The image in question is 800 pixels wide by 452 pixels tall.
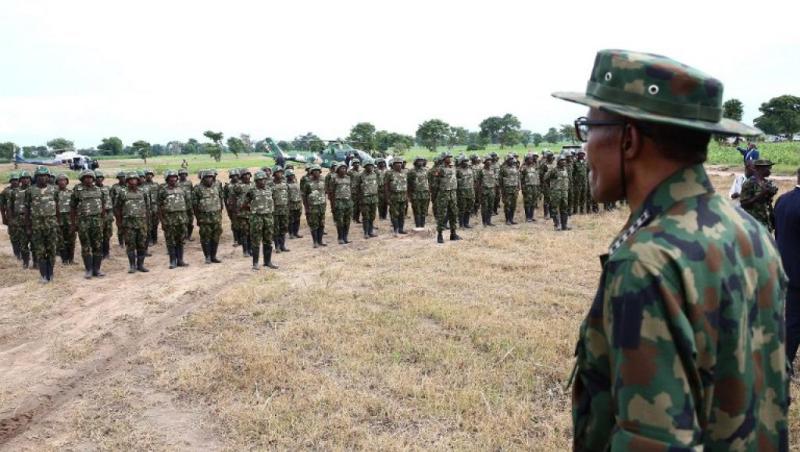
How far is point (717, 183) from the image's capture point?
64.1 feet

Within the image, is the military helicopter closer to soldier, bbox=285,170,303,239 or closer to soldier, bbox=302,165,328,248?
soldier, bbox=285,170,303,239

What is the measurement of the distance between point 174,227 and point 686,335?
374 inches

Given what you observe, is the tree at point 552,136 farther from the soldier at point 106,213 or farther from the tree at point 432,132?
the soldier at point 106,213

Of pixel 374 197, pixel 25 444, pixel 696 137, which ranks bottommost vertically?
pixel 25 444

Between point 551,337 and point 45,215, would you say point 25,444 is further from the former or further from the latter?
point 45,215

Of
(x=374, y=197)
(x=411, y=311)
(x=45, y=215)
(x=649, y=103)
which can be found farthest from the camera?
(x=374, y=197)

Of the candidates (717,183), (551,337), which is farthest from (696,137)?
(717,183)

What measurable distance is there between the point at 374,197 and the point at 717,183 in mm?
14181

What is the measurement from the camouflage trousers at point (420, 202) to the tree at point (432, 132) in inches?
2037

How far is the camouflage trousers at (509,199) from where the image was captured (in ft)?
43.8

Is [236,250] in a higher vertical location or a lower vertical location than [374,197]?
lower

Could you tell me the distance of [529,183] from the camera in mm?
13406

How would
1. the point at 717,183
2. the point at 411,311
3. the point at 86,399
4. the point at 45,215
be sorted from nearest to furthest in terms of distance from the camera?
the point at 86,399, the point at 411,311, the point at 45,215, the point at 717,183

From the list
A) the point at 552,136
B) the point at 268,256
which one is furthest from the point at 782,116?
the point at 268,256
